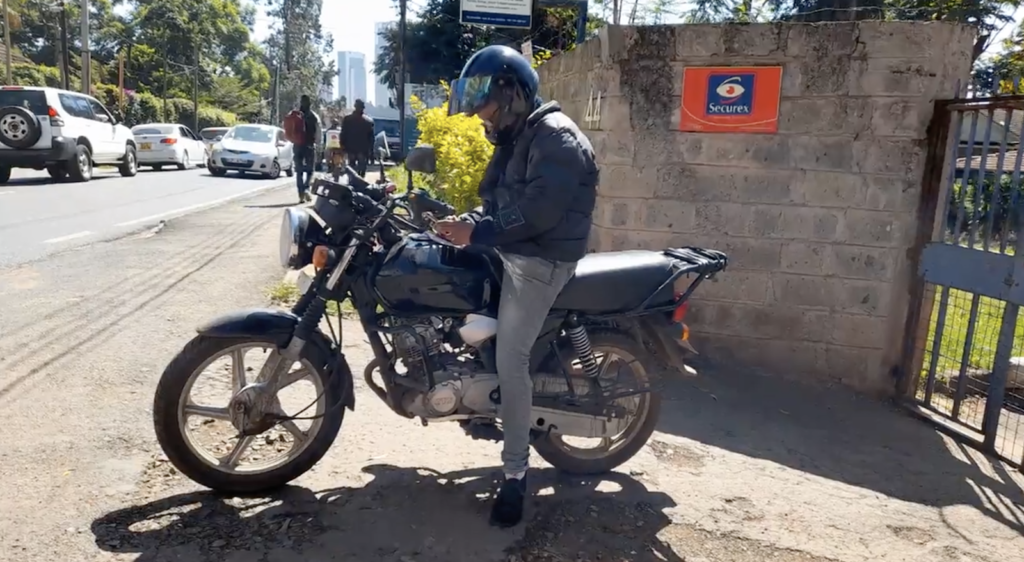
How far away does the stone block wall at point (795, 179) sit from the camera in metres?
5.12

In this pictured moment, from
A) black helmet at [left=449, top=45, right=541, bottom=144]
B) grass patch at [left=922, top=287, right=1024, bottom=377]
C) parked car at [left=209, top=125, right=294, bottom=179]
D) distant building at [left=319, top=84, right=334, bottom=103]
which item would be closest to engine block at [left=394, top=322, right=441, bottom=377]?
black helmet at [left=449, top=45, right=541, bottom=144]

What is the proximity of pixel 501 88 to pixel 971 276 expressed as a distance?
3.18 m

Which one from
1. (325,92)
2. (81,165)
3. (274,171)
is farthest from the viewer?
(325,92)

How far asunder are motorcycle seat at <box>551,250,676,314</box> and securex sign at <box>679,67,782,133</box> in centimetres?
205

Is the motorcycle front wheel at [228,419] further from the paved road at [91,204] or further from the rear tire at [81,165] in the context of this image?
the rear tire at [81,165]

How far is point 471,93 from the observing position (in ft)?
10.5

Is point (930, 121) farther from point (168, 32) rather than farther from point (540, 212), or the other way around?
point (168, 32)

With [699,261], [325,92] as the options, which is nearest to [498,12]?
[699,261]

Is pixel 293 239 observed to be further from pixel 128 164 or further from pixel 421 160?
pixel 128 164

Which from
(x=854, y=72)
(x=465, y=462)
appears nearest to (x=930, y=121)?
(x=854, y=72)

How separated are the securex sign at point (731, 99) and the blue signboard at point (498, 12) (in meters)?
8.13

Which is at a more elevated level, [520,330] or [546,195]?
[546,195]

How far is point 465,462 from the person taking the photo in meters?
3.85

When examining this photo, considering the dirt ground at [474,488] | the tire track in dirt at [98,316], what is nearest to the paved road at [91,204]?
the tire track in dirt at [98,316]
